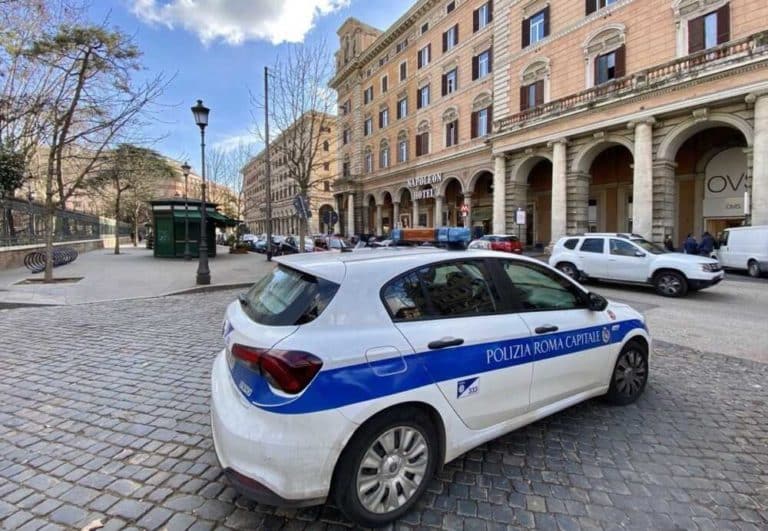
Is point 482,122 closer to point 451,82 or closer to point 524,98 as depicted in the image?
point 524,98

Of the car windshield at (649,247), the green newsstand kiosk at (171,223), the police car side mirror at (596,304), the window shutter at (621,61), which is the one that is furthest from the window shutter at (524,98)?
the police car side mirror at (596,304)

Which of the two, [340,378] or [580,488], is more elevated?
[340,378]

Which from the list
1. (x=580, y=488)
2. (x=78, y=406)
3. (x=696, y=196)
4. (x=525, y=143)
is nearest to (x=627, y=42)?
(x=525, y=143)

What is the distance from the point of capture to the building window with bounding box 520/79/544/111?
24281 mm

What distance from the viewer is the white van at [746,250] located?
1355 cm

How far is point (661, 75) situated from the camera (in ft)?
59.2

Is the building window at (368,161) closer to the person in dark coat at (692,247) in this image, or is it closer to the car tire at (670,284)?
the person in dark coat at (692,247)

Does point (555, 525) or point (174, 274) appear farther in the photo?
point (174, 274)

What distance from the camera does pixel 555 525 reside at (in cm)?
220

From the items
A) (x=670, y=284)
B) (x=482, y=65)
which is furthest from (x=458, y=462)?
(x=482, y=65)

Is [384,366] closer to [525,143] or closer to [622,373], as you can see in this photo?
[622,373]

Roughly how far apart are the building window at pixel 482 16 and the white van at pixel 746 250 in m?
22.5

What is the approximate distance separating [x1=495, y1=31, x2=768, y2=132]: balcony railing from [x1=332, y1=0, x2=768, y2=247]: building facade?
6 centimetres

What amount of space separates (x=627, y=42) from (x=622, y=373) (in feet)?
75.4
